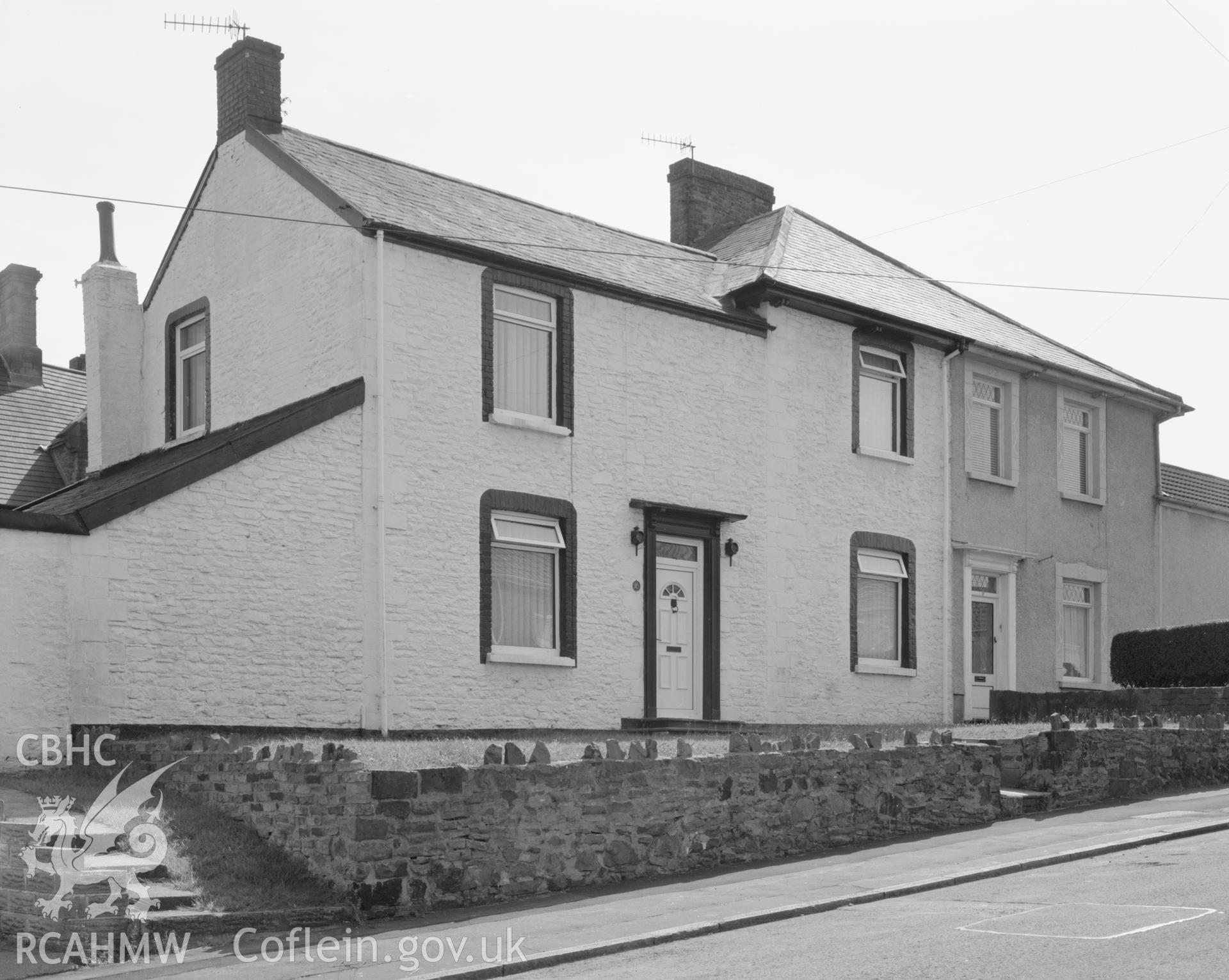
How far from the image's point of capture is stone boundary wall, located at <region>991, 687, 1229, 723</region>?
2228 cm

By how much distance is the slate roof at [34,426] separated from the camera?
85.6ft

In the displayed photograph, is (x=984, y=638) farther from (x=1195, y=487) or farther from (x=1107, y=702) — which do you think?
(x=1195, y=487)

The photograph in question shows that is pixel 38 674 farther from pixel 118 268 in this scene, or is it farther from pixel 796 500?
pixel 796 500

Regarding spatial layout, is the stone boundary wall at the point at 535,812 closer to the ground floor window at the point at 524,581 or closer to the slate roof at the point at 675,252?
the ground floor window at the point at 524,581

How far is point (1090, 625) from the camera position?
2698 cm

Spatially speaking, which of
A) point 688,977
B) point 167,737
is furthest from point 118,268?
point 688,977

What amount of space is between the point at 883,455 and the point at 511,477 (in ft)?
22.6

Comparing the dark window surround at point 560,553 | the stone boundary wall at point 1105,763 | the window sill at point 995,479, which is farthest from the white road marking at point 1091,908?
the window sill at point 995,479

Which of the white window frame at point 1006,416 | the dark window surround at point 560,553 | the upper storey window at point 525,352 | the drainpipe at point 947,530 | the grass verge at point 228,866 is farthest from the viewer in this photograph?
the white window frame at point 1006,416

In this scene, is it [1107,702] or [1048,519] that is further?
[1048,519]

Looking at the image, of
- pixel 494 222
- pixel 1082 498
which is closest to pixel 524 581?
pixel 494 222

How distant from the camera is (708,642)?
2086 cm

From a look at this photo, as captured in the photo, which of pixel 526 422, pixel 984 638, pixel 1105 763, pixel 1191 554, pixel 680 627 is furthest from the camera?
pixel 1191 554

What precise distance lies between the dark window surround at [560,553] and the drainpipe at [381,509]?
1.36 meters
